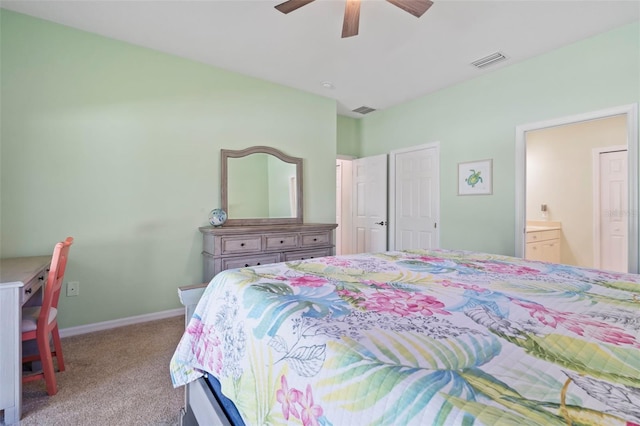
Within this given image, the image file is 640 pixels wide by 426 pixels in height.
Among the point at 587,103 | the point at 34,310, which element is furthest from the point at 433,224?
the point at 34,310

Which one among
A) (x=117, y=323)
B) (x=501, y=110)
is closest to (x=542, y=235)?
(x=501, y=110)

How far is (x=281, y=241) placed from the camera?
10.5 feet

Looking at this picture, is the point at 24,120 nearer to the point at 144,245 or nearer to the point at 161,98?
the point at 161,98

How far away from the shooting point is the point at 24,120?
2381 millimetres

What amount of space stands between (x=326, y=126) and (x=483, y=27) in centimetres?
211

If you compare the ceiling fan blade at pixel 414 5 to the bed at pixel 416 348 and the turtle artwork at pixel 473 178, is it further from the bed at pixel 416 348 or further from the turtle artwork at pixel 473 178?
the turtle artwork at pixel 473 178

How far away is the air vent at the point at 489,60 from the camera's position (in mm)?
2949

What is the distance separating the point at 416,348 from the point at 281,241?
2.62m

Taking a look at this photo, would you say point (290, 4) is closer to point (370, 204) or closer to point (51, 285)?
point (51, 285)

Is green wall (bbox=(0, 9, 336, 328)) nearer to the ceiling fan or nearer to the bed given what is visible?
the ceiling fan

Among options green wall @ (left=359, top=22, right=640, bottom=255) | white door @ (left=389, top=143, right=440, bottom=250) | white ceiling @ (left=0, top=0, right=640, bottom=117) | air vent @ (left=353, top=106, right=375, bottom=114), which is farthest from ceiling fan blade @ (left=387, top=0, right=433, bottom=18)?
air vent @ (left=353, top=106, right=375, bottom=114)

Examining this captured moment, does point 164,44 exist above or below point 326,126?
above

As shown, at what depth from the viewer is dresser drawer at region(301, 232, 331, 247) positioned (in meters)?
3.39

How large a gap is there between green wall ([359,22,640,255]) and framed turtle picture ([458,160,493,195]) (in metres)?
0.06
